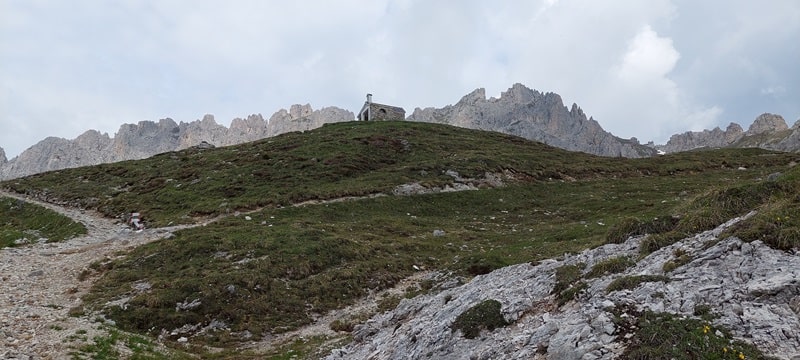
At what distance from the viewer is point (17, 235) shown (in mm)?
34906

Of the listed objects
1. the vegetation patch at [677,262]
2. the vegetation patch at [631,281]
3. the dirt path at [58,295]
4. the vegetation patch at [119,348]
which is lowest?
the vegetation patch at [119,348]

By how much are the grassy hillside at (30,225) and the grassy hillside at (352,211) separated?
171 inches

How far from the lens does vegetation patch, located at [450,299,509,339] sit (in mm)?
12273

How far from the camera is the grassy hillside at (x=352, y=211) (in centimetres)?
2128

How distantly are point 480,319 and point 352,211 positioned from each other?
30033mm

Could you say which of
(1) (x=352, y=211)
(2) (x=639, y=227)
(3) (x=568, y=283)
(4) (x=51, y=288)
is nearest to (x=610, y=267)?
(3) (x=568, y=283)

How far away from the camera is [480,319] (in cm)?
1252

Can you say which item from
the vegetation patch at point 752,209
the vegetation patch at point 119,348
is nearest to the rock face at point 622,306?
the vegetation patch at point 752,209

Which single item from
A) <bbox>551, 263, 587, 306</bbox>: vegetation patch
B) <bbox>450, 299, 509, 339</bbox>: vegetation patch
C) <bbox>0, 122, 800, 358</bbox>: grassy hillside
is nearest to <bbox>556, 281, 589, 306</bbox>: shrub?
<bbox>551, 263, 587, 306</bbox>: vegetation patch

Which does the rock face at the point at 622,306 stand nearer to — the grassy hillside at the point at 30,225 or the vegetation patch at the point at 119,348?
the vegetation patch at the point at 119,348

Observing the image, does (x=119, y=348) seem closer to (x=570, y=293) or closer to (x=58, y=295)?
(x=58, y=295)

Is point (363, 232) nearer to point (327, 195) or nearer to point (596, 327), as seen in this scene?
point (327, 195)

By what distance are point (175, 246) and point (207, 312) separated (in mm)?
9261

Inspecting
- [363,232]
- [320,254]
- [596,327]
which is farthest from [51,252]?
[596,327]
